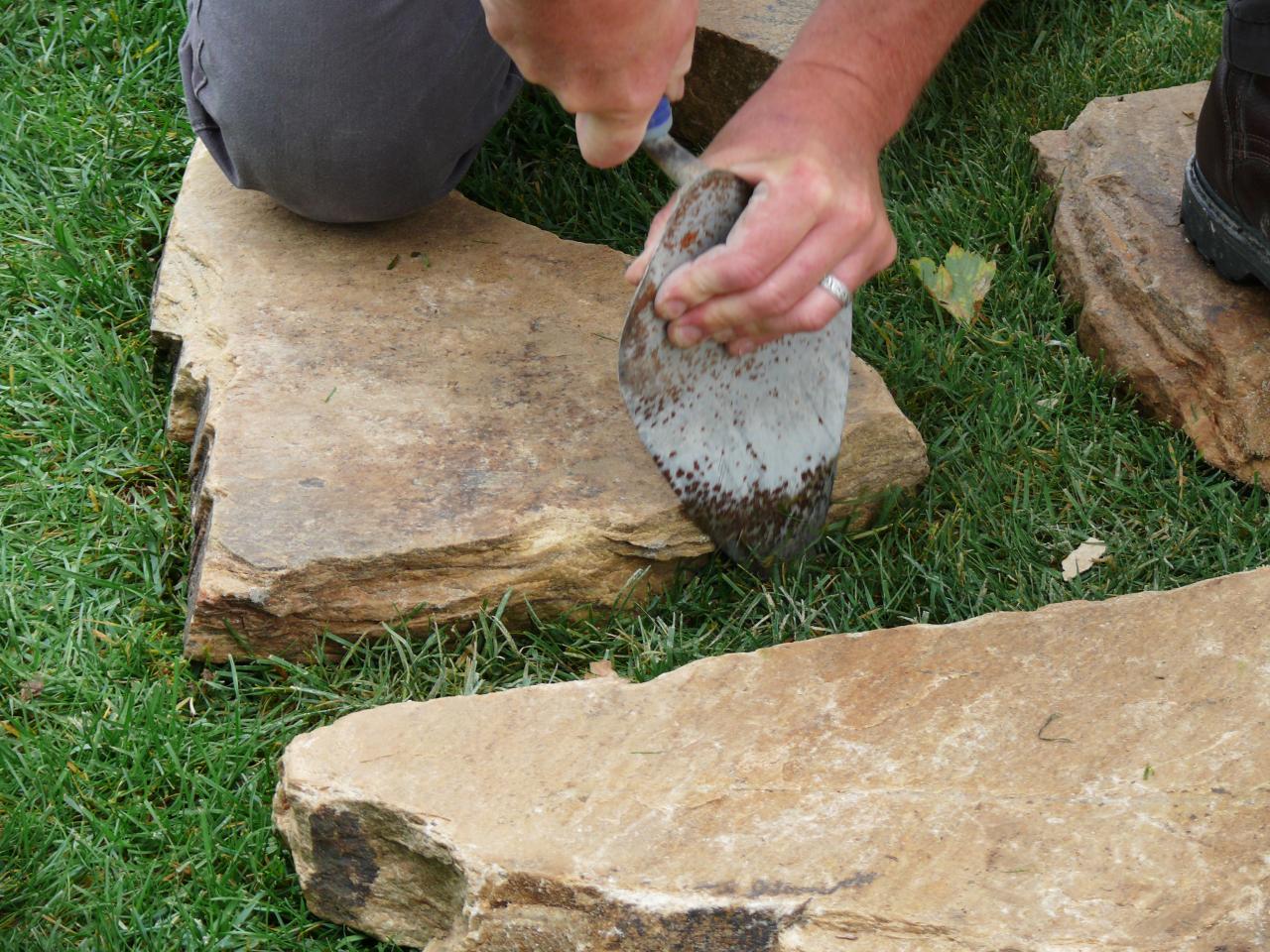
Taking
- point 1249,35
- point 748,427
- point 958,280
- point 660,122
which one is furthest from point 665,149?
point 1249,35

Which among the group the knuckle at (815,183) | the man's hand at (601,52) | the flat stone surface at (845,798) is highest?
the man's hand at (601,52)

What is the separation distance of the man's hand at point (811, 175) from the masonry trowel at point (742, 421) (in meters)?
0.07

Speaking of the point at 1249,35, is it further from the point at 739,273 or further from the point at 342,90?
the point at 342,90

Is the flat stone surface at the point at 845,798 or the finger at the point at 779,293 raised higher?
the finger at the point at 779,293

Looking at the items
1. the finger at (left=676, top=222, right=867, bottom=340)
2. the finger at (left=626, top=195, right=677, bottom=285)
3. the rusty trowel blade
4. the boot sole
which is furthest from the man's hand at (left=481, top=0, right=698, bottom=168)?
the boot sole

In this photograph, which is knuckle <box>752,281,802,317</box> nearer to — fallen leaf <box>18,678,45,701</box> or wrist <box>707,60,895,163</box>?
wrist <box>707,60,895,163</box>

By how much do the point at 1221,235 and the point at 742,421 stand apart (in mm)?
1068

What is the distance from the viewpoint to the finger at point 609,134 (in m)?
1.70

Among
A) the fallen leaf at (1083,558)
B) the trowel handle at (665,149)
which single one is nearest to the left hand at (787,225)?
the trowel handle at (665,149)

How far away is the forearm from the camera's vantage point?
6.45ft

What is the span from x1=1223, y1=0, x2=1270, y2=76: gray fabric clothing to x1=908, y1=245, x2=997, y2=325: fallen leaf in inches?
23.1

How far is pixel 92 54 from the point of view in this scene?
3.23m

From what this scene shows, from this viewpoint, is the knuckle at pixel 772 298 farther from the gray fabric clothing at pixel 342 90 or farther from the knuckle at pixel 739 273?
the gray fabric clothing at pixel 342 90

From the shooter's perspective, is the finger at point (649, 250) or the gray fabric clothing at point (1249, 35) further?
the gray fabric clothing at point (1249, 35)
